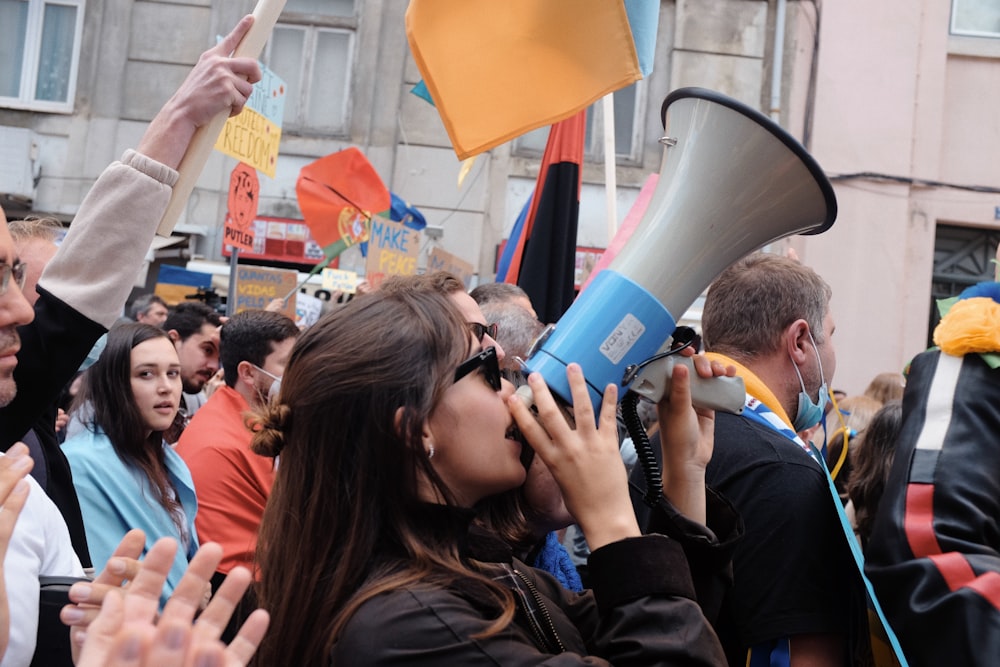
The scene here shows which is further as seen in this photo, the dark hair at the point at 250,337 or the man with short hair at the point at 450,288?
the dark hair at the point at 250,337

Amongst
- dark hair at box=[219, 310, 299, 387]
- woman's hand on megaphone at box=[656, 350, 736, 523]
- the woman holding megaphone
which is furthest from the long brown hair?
dark hair at box=[219, 310, 299, 387]

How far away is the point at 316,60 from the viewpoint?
12.4 m

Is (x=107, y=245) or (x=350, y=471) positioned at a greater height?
(x=107, y=245)

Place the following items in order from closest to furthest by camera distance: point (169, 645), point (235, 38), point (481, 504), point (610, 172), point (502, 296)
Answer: point (169, 645), point (481, 504), point (235, 38), point (502, 296), point (610, 172)

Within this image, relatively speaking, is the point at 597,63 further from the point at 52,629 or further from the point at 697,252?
the point at 52,629

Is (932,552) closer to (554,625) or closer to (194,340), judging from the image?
(554,625)

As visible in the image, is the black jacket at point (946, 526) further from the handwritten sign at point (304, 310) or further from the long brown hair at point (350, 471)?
the handwritten sign at point (304, 310)

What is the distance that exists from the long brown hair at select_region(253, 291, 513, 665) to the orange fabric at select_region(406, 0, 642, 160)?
0.99 meters

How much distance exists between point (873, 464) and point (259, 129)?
4.18 metres

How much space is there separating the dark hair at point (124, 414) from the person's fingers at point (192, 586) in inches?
94.8

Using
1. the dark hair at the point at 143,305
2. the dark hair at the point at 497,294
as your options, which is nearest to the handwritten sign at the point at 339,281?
the dark hair at the point at 143,305

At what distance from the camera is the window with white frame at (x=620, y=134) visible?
12125mm

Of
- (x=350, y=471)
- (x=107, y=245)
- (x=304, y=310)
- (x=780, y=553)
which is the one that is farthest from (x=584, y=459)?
(x=304, y=310)

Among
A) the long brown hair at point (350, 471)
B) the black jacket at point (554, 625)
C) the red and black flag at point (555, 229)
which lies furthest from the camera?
the red and black flag at point (555, 229)
